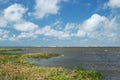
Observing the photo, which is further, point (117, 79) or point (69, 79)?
point (117, 79)

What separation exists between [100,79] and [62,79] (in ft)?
23.8

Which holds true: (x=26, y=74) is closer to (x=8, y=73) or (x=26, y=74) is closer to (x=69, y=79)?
(x=8, y=73)

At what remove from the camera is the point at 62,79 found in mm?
29656

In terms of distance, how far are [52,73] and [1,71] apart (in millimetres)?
7841

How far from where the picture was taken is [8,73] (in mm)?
35094

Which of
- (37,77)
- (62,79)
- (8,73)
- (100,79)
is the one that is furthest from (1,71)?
(100,79)

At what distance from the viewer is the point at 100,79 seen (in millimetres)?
34406

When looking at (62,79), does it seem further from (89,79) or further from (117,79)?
(117,79)

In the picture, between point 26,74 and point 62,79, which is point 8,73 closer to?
point 26,74

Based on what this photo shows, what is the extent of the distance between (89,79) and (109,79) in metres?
5.82

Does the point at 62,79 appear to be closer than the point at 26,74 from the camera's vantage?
Yes

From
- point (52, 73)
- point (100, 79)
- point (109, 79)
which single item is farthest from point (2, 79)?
point (109, 79)

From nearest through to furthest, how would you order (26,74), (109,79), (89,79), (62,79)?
1. (62,79)
2. (89,79)
3. (26,74)
4. (109,79)

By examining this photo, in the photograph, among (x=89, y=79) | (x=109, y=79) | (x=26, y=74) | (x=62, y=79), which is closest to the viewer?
(x=62, y=79)
